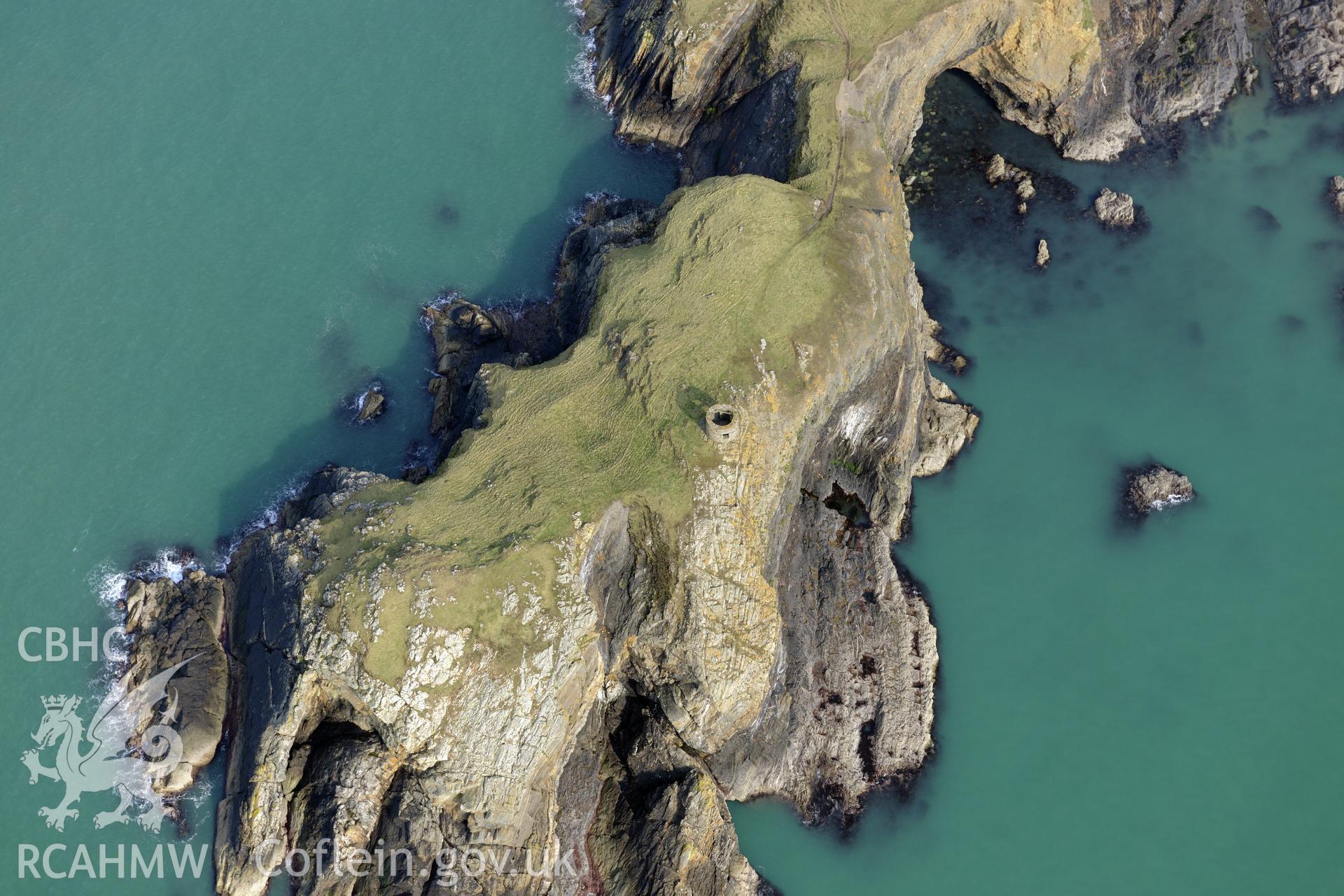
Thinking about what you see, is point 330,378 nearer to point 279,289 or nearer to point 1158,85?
point 279,289

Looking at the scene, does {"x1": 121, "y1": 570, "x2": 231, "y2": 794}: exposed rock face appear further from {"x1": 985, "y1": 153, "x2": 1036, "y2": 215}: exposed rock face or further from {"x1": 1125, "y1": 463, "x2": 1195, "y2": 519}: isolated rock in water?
{"x1": 985, "y1": 153, "x2": 1036, "y2": 215}: exposed rock face

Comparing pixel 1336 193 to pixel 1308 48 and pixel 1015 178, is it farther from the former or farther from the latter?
pixel 1015 178

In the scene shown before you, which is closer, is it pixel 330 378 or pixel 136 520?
pixel 136 520

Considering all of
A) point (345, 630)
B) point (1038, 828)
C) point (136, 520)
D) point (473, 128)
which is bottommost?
point (1038, 828)

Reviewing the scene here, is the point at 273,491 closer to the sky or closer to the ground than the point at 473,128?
closer to the ground

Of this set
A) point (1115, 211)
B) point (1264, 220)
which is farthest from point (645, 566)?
point (1264, 220)

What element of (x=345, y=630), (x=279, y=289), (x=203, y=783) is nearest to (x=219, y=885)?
(x=203, y=783)
